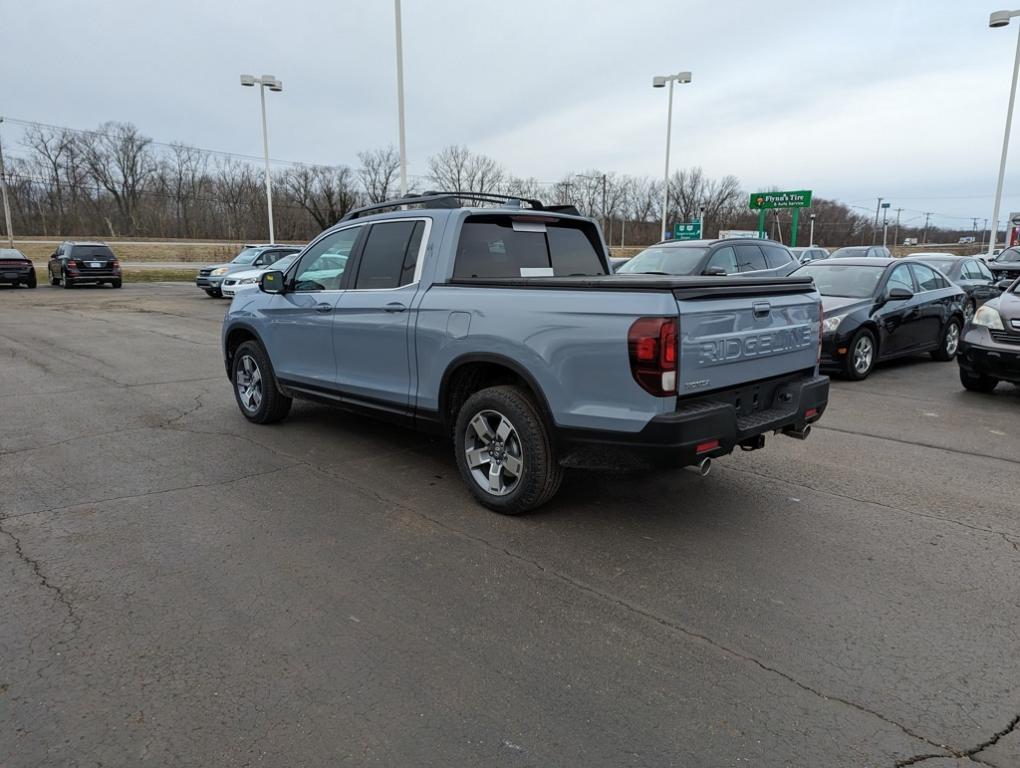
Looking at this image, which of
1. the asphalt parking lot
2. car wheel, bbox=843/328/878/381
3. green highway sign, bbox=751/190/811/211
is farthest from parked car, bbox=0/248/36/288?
green highway sign, bbox=751/190/811/211

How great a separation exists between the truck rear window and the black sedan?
4.36 meters

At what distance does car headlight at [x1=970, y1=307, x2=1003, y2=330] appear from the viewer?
782 cm

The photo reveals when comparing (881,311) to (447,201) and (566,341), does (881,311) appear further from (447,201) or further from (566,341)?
(566,341)

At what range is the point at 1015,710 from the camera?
8.34 feet

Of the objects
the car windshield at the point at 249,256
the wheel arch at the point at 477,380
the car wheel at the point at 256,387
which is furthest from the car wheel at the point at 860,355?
the car windshield at the point at 249,256

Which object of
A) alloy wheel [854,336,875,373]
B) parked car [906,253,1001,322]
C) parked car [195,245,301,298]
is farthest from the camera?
parked car [195,245,301,298]

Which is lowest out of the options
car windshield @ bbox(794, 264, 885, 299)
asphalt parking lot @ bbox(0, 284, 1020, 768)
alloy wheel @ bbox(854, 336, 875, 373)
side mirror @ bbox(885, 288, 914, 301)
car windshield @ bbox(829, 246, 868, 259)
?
asphalt parking lot @ bbox(0, 284, 1020, 768)

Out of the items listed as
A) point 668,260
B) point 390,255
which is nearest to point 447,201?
point 390,255

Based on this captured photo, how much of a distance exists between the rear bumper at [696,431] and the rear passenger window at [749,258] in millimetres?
8206

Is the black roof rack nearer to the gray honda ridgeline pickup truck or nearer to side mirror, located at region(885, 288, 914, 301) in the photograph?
the gray honda ridgeline pickup truck

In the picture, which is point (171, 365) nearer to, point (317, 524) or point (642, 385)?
point (317, 524)

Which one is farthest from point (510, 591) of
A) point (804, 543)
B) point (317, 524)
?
point (804, 543)

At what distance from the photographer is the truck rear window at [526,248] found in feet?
16.0

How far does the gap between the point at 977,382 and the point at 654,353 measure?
7.19 meters
